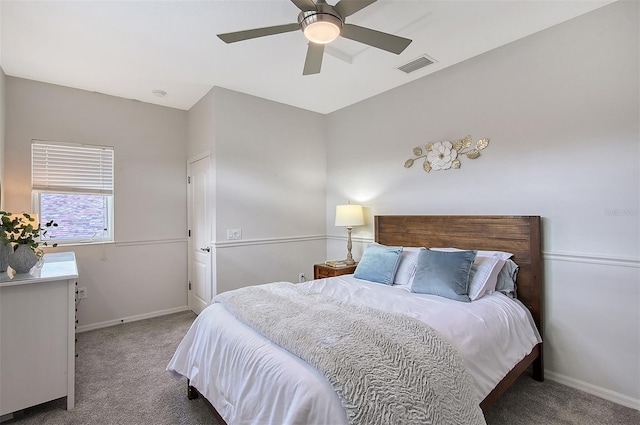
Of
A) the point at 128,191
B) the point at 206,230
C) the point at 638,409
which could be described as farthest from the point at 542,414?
the point at 128,191

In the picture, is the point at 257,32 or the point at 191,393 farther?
the point at 191,393

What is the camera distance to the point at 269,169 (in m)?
3.92

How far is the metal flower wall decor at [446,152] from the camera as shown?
9.35 ft

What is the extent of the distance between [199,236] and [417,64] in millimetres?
3191

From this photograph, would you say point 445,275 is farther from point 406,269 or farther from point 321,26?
point 321,26

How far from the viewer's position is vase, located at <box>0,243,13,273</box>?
2.08 m

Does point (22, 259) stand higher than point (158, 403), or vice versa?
point (22, 259)

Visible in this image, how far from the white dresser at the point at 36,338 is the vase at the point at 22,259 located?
0.16 ft

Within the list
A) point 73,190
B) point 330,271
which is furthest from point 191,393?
point 73,190

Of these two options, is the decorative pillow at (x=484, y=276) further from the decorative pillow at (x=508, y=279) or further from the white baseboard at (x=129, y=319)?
the white baseboard at (x=129, y=319)

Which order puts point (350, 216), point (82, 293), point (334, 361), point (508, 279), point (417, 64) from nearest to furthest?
point (334, 361) < point (508, 279) < point (417, 64) < point (82, 293) < point (350, 216)

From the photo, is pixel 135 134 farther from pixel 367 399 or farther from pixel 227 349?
pixel 367 399

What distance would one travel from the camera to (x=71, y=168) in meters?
3.48

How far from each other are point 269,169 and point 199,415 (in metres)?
2.70
